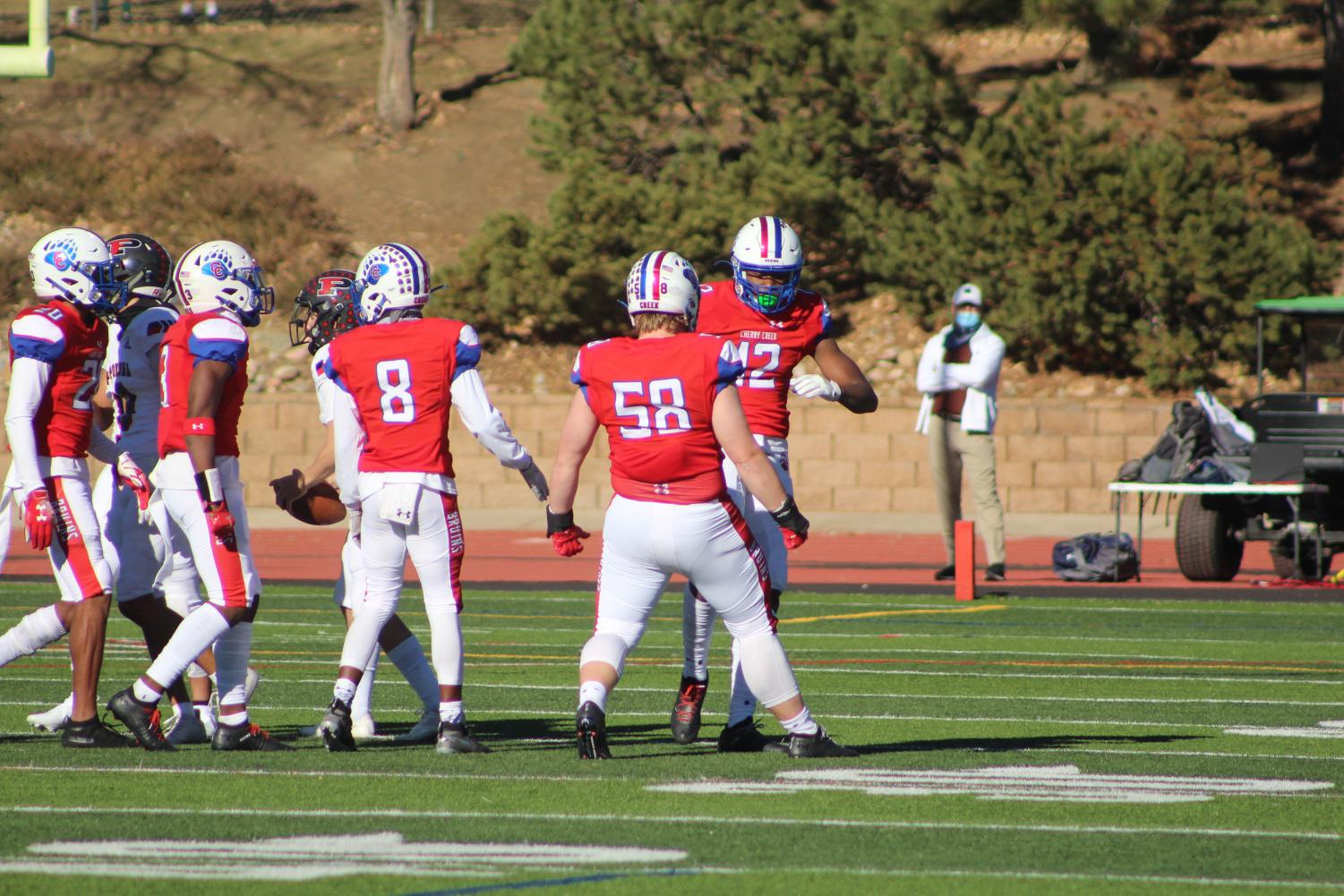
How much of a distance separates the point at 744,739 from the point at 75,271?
3392mm

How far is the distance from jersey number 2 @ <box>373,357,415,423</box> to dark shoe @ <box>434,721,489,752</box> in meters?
1.25

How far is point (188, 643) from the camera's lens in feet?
27.0

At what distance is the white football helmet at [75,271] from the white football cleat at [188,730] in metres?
1.77

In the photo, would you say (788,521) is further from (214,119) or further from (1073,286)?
(214,119)

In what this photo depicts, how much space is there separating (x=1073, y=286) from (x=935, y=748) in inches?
854

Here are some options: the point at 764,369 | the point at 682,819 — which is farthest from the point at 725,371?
the point at 682,819

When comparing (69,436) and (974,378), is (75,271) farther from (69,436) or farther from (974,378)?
(974,378)

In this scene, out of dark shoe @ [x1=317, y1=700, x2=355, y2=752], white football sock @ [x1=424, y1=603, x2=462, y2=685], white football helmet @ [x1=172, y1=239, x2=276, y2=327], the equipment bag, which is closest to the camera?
dark shoe @ [x1=317, y1=700, x2=355, y2=752]

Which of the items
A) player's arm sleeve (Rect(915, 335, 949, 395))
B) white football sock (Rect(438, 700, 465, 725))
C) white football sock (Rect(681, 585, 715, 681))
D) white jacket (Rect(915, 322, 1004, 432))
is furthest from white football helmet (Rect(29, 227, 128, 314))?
player's arm sleeve (Rect(915, 335, 949, 395))

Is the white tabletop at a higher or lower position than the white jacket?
lower

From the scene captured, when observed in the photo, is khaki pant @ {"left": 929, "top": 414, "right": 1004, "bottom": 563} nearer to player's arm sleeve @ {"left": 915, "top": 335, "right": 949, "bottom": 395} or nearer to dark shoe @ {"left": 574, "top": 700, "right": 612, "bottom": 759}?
player's arm sleeve @ {"left": 915, "top": 335, "right": 949, "bottom": 395}

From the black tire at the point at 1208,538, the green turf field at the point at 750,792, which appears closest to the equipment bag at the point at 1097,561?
the black tire at the point at 1208,538

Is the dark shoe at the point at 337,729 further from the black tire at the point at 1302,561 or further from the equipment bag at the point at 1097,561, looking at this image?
the black tire at the point at 1302,561

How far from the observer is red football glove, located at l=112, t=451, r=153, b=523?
28.6 feet
